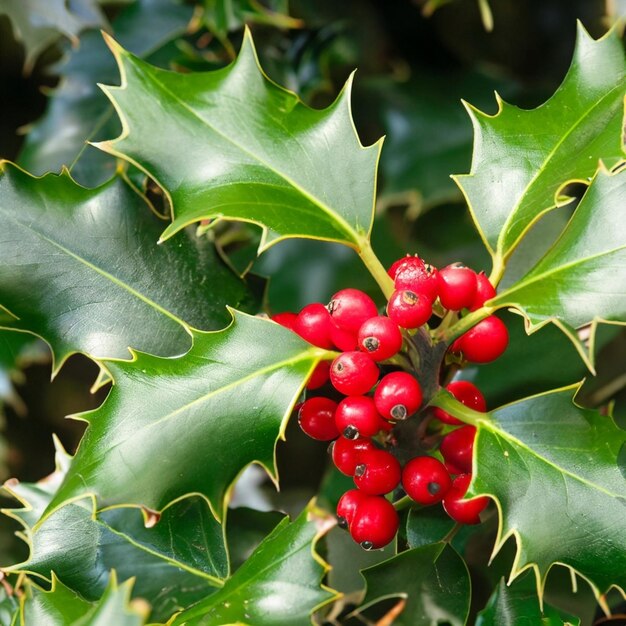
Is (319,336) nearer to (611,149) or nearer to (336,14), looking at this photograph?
(611,149)

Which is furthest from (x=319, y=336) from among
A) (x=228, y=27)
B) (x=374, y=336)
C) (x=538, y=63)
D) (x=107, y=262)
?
(x=538, y=63)

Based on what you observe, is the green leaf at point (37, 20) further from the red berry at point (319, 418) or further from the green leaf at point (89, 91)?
the red berry at point (319, 418)

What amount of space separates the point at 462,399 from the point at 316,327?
0.49ft

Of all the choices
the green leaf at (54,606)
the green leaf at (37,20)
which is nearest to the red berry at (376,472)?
the green leaf at (54,606)

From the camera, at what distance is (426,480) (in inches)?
24.5

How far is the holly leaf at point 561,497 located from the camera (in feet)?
1.84

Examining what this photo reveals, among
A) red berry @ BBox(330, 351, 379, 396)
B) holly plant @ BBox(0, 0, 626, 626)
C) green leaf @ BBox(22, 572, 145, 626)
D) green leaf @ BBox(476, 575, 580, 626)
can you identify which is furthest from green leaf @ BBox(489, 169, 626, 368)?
green leaf @ BBox(22, 572, 145, 626)

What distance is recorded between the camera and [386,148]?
1.24 m

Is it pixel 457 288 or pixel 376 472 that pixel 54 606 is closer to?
pixel 376 472

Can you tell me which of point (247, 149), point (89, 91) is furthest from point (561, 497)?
point (89, 91)

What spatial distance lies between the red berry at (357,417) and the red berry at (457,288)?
98 mm

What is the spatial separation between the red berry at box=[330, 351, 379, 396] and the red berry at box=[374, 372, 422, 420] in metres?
0.01

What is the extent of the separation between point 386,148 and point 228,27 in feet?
1.01

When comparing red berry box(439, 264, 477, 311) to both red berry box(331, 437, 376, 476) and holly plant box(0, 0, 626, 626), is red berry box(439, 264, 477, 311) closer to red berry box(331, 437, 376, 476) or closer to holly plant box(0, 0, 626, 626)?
holly plant box(0, 0, 626, 626)
